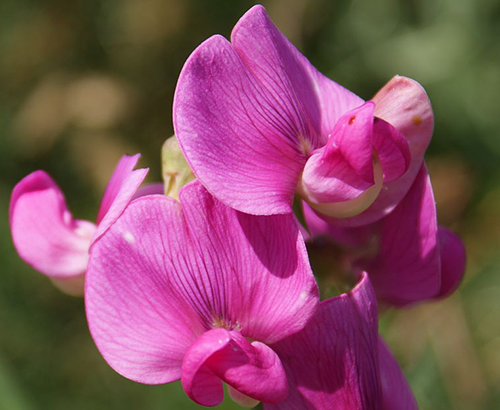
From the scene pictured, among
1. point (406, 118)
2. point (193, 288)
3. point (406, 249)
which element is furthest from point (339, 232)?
point (193, 288)

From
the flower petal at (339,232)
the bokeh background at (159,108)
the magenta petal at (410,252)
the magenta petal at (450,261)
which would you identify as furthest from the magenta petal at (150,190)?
the bokeh background at (159,108)

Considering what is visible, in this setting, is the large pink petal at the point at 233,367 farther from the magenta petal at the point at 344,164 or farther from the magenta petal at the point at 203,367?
the magenta petal at the point at 344,164

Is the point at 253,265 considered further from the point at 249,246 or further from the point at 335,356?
the point at 335,356

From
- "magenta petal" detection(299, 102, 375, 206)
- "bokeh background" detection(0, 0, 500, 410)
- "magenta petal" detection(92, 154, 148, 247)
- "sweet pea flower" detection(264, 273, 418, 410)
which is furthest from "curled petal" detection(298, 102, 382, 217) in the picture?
"bokeh background" detection(0, 0, 500, 410)

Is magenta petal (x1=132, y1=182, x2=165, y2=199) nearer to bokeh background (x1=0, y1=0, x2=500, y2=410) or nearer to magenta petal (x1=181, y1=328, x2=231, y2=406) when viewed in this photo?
magenta petal (x1=181, y1=328, x2=231, y2=406)

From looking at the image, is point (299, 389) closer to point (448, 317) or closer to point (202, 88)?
point (202, 88)

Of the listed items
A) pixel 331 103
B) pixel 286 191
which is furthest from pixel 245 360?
pixel 331 103
